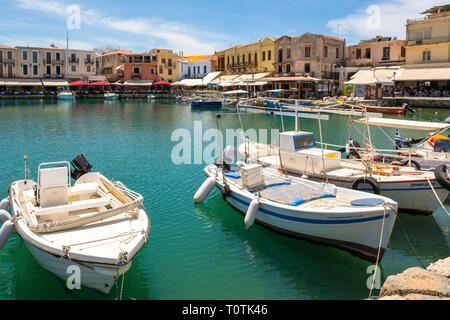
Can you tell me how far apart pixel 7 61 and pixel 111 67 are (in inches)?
968

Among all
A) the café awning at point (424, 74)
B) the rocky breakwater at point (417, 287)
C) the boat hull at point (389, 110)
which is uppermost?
the café awning at point (424, 74)

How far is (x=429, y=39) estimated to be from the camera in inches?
2147

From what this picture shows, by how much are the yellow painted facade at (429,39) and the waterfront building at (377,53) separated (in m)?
Answer: 5.99

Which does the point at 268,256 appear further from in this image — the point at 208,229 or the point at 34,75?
the point at 34,75

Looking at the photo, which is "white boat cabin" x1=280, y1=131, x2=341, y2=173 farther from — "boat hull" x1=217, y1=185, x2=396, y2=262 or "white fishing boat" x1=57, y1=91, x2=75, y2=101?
"white fishing boat" x1=57, y1=91, x2=75, y2=101

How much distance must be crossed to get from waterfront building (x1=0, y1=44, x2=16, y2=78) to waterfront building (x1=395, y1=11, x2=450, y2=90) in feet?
247

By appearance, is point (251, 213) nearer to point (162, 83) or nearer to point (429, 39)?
point (429, 39)

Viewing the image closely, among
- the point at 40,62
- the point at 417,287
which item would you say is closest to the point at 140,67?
the point at 40,62

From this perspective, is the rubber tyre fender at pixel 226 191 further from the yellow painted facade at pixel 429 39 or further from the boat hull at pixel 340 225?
the yellow painted facade at pixel 429 39

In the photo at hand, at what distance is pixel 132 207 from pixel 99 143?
2001cm

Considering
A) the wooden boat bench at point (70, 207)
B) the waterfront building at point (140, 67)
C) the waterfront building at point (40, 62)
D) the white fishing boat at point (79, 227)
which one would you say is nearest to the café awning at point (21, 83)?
the waterfront building at point (40, 62)

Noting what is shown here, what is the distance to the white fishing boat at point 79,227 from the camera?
8016 millimetres
